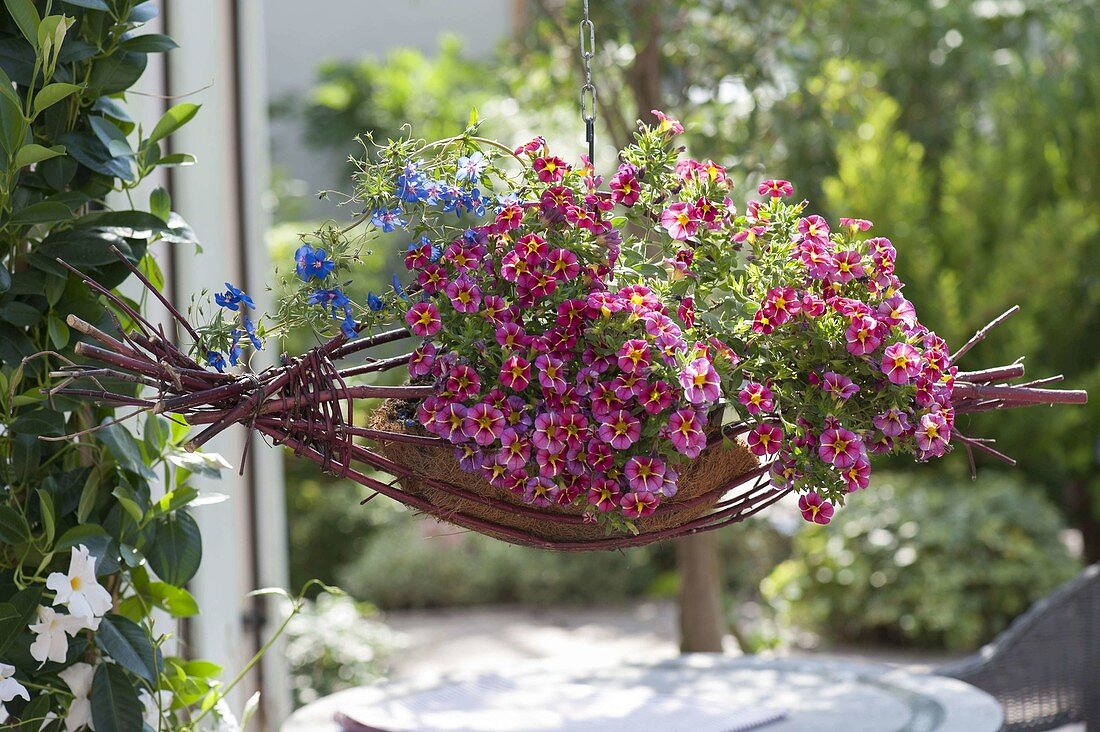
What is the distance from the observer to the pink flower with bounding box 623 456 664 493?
3.65ft

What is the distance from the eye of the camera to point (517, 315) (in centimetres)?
114

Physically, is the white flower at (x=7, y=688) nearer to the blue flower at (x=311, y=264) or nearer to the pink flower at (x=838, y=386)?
the blue flower at (x=311, y=264)

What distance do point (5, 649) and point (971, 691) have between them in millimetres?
1417

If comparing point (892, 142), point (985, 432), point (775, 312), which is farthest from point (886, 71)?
point (775, 312)

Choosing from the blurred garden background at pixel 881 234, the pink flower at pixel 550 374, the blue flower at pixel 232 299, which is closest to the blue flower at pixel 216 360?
the blue flower at pixel 232 299

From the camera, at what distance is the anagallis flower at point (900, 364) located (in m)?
1.13

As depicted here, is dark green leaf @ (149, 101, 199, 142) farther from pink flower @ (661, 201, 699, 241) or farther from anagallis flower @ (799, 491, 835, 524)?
anagallis flower @ (799, 491, 835, 524)

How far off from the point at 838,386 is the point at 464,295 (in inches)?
14.6

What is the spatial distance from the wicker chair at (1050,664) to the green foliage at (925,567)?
2.15m

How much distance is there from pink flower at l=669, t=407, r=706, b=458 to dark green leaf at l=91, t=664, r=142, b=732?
73cm

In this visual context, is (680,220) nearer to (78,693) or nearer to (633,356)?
(633,356)

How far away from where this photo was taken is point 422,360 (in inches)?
44.5

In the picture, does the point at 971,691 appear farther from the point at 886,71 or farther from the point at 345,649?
the point at 886,71

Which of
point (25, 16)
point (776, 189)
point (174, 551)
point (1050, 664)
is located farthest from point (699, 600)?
point (25, 16)
